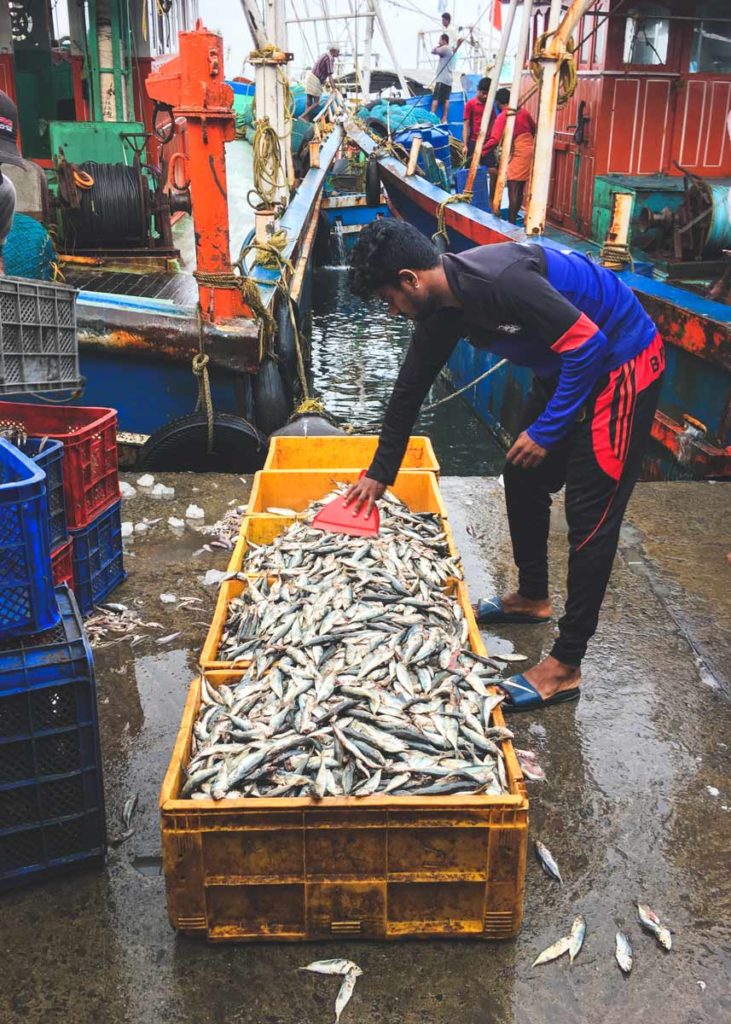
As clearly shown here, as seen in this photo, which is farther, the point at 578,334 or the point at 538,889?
the point at 578,334

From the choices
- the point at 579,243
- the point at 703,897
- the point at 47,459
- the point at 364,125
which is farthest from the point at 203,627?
the point at 364,125

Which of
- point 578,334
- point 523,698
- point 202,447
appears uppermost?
point 578,334

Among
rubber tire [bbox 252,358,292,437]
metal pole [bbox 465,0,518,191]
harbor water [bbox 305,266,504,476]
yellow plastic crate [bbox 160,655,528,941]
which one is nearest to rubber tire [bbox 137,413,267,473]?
rubber tire [bbox 252,358,292,437]

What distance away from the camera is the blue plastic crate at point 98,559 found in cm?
443

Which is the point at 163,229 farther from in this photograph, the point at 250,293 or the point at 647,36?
the point at 647,36

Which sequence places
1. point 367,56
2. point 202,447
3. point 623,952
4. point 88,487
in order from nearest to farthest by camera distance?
point 623,952 < point 88,487 < point 202,447 < point 367,56

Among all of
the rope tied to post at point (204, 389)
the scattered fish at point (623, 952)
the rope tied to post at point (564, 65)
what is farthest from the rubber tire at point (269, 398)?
the scattered fish at point (623, 952)

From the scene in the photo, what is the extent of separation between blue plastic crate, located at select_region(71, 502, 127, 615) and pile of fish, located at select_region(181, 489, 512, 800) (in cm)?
93

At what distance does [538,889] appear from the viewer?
292cm

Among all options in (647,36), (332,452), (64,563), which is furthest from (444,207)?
(64,563)

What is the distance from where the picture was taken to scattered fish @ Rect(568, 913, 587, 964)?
8.75ft

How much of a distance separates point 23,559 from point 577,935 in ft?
6.95

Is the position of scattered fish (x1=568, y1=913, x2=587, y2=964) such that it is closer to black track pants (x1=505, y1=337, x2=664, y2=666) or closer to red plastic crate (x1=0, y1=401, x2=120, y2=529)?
black track pants (x1=505, y1=337, x2=664, y2=666)

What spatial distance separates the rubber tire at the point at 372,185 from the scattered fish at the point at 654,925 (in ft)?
61.0
